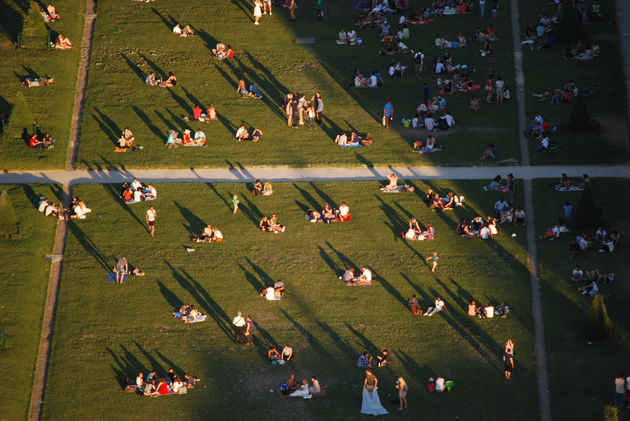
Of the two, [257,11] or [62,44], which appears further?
[257,11]

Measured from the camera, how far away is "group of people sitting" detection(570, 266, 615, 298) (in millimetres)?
52000

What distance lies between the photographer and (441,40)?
69.9 metres

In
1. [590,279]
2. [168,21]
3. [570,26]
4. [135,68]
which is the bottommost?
[590,279]

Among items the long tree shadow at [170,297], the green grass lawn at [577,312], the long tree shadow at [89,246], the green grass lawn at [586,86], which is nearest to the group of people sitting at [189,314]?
the long tree shadow at [170,297]

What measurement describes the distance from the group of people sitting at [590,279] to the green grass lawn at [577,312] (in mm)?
328

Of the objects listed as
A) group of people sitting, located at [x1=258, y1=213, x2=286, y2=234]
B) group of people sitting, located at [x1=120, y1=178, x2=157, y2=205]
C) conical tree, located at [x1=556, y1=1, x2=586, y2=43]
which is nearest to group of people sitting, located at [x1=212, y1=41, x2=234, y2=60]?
group of people sitting, located at [x1=120, y1=178, x2=157, y2=205]

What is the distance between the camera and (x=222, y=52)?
2793 inches

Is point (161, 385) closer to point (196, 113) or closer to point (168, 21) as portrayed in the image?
point (196, 113)

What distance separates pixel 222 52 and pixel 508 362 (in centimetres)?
3335

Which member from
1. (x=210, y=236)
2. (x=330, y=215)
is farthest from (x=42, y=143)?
(x=330, y=215)

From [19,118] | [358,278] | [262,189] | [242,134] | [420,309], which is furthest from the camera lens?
[19,118]

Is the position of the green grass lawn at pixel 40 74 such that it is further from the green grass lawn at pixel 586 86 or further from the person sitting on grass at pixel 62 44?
the green grass lawn at pixel 586 86

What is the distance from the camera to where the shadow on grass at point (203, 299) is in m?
52.3

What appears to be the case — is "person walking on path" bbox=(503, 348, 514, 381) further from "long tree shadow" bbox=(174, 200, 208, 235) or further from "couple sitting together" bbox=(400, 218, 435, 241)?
"long tree shadow" bbox=(174, 200, 208, 235)
